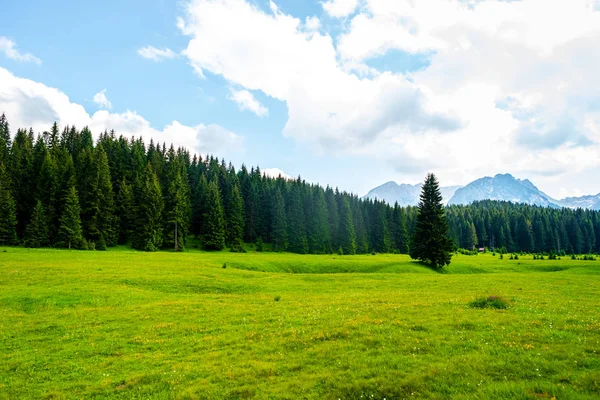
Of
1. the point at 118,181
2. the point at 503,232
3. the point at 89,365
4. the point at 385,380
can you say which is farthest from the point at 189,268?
the point at 503,232

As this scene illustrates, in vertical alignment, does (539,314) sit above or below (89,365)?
above

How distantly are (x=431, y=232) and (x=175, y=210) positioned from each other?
6922cm

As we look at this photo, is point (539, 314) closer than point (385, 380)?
No

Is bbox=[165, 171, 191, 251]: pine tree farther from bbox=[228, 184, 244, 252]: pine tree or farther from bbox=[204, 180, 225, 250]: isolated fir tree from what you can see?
bbox=[228, 184, 244, 252]: pine tree

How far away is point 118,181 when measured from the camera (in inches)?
3802

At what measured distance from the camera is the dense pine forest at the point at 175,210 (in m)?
77.9

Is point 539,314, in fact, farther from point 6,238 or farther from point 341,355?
point 6,238

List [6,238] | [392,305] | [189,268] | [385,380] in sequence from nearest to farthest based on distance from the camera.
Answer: [385,380]
[392,305]
[189,268]
[6,238]

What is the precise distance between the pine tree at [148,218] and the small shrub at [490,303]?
78574 millimetres

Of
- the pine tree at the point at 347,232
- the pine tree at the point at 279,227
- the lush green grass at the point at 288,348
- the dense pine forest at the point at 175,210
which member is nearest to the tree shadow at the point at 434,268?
the lush green grass at the point at 288,348

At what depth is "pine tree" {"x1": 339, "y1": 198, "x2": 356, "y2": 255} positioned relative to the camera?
117 meters

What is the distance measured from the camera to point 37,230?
70.7 metres

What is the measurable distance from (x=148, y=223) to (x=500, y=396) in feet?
297

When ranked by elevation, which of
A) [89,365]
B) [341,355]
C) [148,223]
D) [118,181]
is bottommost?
[89,365]
